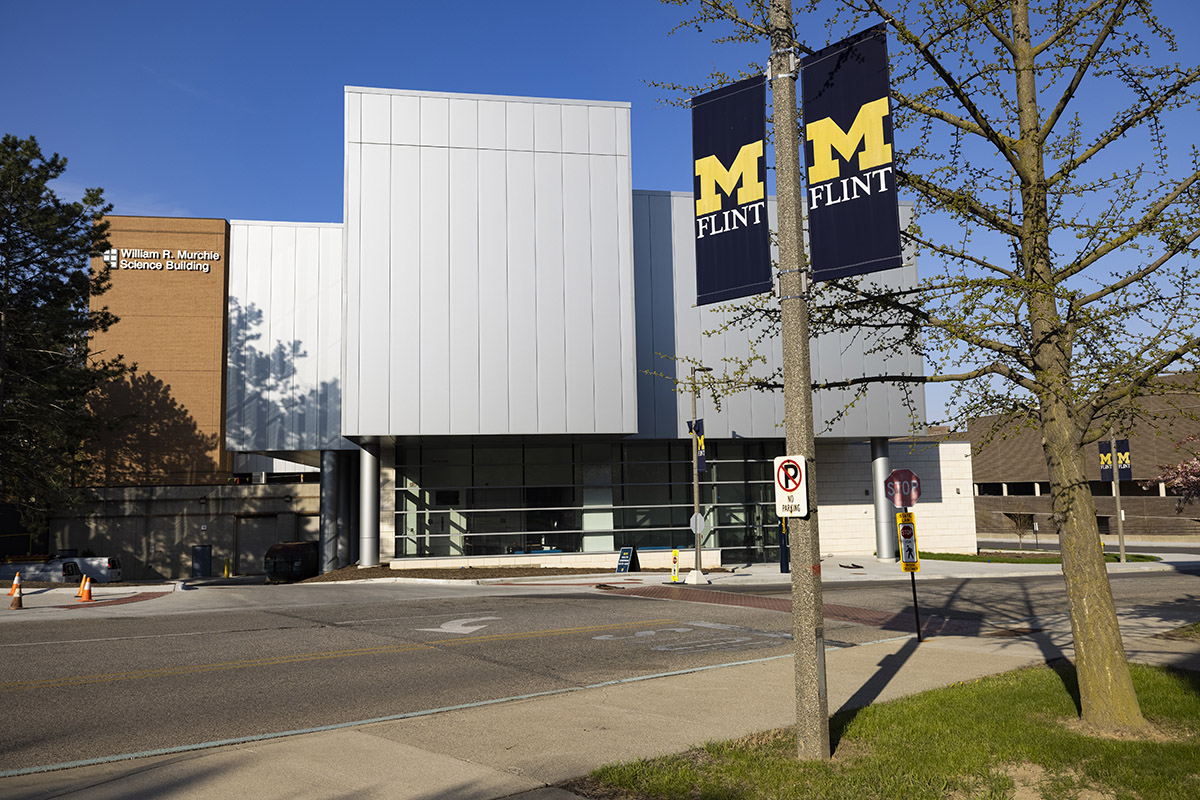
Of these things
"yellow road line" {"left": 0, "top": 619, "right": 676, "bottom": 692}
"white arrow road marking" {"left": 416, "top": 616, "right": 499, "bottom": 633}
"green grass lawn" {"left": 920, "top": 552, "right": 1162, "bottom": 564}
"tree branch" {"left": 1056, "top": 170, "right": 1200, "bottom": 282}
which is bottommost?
"green grass lawn" {"left": 920, "top": 552, "right": 1162, "bottom": 564}

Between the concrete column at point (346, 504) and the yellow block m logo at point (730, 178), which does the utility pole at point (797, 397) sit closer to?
the yellow block m logo at point (730, 178)

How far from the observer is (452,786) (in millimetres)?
6113

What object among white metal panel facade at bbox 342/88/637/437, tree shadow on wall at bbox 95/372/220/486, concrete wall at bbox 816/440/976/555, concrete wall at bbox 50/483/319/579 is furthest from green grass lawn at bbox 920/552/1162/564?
tree shadow on wall at bbox 95/372/220/486

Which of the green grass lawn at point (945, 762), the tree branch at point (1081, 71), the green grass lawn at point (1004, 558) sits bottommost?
the green grass lawn at point (1004, 558)

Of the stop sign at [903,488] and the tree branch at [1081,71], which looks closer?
the tree branch at [1081,71]

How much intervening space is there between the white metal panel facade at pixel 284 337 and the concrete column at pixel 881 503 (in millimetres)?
21924

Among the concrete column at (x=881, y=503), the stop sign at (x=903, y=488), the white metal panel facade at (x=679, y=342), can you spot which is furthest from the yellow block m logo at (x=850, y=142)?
the concrete column at (x=881, y=503)

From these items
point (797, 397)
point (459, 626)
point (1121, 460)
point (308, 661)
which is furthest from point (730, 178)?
point (1121, 460)

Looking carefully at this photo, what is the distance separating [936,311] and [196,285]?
144ft

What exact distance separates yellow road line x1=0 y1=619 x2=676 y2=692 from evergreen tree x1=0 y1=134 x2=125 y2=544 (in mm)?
19810

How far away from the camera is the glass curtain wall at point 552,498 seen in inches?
1291

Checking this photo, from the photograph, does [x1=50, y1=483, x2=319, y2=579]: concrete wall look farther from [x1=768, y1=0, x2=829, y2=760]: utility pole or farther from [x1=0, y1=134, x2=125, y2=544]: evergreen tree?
[x1=768, y1=0, x2=829, y2=760]: utility pole

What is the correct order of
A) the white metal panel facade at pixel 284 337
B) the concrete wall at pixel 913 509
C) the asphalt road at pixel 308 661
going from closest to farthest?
the asphalt road at pixel 308 661
the white metal panel facade at pixel 284 337
the concrete wall at pixel 913 509

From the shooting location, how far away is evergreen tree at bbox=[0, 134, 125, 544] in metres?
27.4
